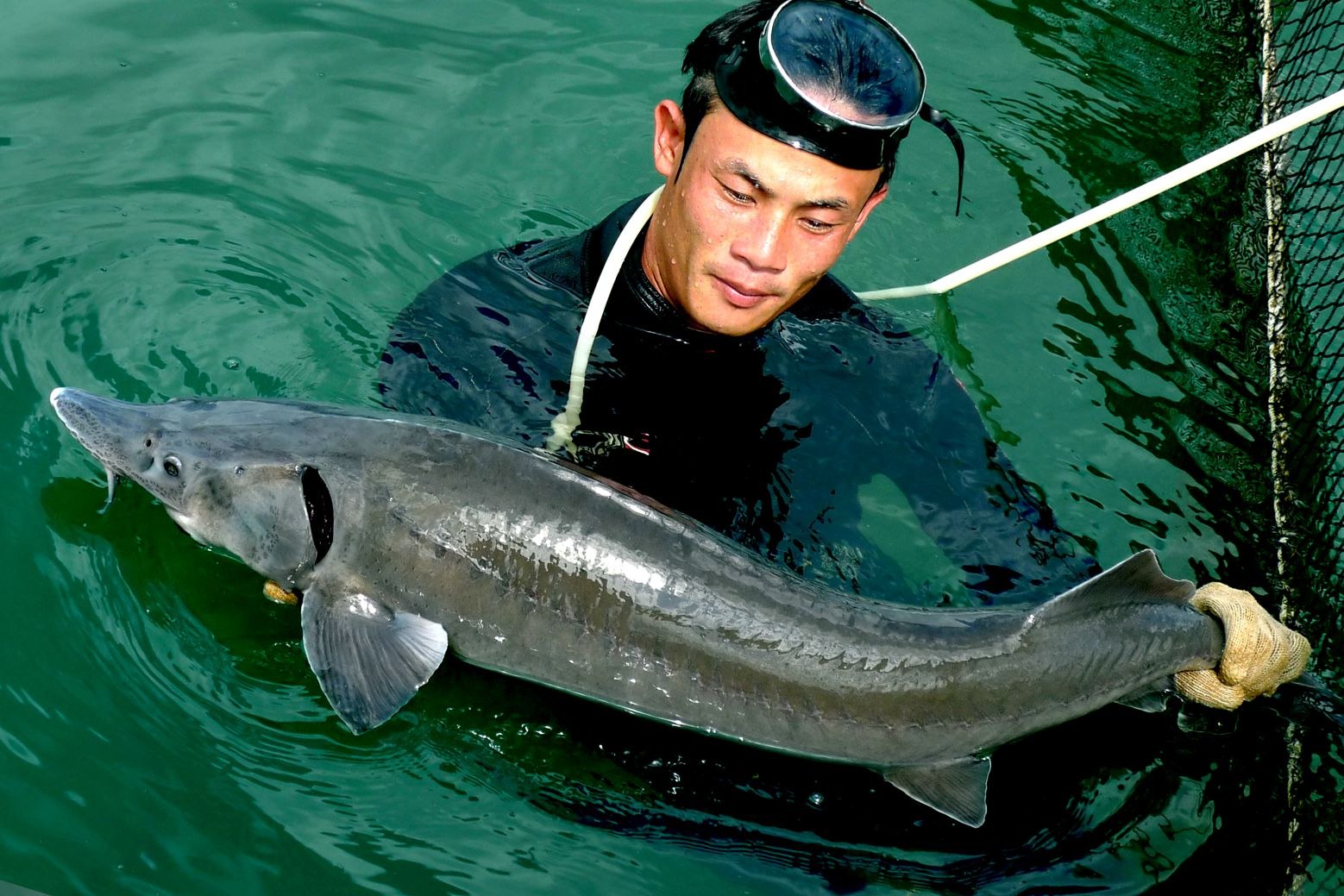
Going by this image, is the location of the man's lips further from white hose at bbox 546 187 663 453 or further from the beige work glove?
the beige work glove

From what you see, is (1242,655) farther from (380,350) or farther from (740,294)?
(380,350)

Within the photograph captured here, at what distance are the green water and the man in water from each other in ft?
1.24

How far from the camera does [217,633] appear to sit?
4.29 metres

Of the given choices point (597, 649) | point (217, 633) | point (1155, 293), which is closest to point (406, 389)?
point (217, 633)

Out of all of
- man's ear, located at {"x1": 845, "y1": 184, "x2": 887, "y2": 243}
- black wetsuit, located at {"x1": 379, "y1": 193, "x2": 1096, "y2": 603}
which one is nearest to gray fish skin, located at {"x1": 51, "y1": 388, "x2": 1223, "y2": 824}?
black wetsuit, located at {"x1": 379, "y1": 193, "x2": 1096, "y2": 603}

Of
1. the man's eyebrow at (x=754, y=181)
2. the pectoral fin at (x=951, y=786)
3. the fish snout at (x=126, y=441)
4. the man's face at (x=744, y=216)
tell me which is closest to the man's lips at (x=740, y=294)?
the man's face at (x=744, y=216)

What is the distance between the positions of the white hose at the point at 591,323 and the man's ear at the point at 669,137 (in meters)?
0.10

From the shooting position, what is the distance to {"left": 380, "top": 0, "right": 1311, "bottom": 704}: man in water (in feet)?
13.5

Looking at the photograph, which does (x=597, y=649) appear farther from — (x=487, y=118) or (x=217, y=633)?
(x=487, y=118)

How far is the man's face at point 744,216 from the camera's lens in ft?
13.5

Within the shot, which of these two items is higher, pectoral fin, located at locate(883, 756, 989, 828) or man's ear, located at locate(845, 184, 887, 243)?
man's ear, located at locate(845, 184, 887, 243)

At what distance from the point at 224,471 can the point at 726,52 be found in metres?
2.08

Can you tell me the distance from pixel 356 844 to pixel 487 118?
428cm

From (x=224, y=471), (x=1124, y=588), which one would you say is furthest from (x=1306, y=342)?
(x=224, y=471)
